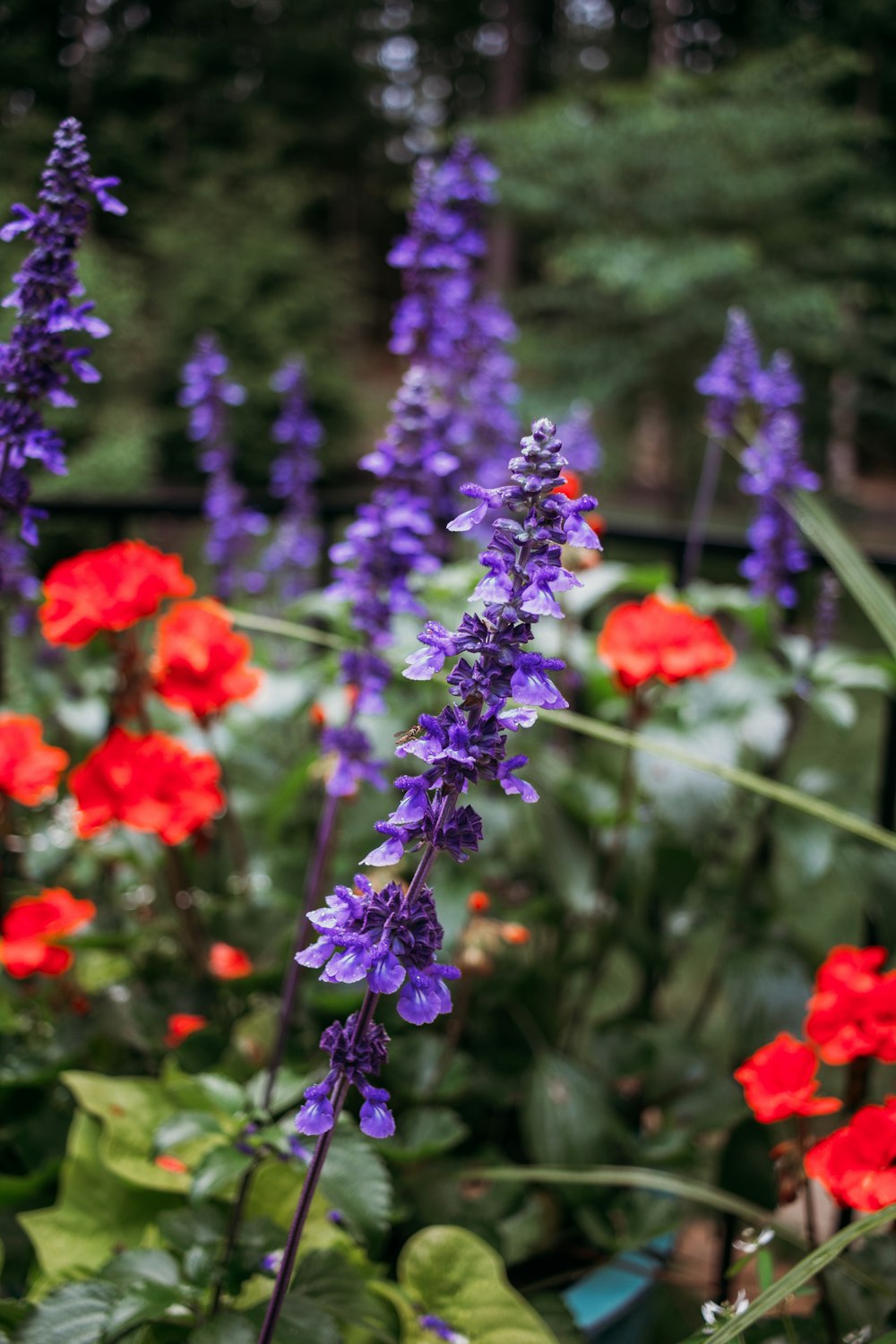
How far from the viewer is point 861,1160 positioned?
2.77ft

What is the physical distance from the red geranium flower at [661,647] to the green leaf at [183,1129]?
66 cm

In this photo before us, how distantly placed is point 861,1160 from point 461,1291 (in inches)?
13.6

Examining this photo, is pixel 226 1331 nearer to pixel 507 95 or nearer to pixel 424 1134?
pixel 424 1134

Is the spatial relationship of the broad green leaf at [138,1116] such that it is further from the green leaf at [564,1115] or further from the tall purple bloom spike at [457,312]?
the tall purple bloom spike at [457,312]

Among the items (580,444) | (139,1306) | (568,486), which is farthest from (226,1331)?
(580,444)

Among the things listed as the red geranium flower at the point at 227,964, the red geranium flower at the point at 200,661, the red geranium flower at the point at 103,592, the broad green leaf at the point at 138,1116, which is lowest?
the broad green leaf at the point at 138,1116

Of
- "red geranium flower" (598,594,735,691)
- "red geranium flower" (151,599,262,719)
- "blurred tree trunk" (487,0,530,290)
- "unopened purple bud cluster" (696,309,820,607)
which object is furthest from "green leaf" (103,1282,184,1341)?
"blurred tree trunk" (487,0,530,290)

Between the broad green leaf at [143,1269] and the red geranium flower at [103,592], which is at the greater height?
the red geranium flower at [103,592]

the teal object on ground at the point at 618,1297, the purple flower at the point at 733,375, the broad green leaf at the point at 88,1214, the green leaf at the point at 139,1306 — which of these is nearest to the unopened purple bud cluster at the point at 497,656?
the green leaf at the point at 139,1306

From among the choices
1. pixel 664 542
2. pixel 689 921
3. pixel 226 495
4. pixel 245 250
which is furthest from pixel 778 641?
pixel 245 250

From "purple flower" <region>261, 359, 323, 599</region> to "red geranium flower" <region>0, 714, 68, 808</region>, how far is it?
0.92 m

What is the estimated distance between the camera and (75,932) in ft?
4.39

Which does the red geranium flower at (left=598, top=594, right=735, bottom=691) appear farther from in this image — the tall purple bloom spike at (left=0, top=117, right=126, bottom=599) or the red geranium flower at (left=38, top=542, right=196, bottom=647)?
the tall purple bloom spike at (left=0, top=117, right=126, bottom=599)

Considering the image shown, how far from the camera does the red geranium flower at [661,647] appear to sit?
1282 millimetres
